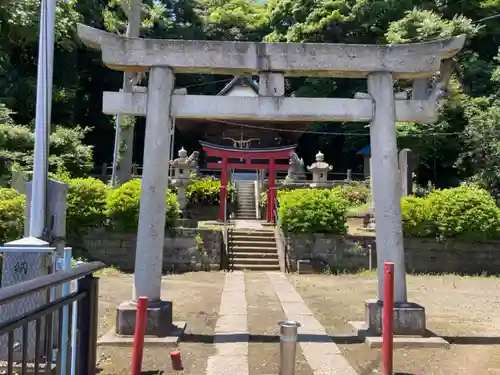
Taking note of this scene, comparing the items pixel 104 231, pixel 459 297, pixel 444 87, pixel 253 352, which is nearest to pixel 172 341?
pixel 253 352

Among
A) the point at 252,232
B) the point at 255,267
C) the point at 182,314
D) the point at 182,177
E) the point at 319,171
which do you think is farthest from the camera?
Result: the point at 319,171

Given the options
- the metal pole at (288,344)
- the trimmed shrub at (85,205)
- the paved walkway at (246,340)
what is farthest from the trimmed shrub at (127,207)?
the metal pole at (288,344)

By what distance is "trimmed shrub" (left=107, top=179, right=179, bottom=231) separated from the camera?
15516 millimetres

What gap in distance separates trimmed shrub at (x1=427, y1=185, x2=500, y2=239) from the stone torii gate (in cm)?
893

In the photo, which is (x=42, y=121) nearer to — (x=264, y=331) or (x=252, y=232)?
(x=264, y=331)

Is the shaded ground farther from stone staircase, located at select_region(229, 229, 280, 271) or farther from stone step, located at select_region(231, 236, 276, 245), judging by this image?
stone step, located at select_region(231, 236, 276, 245)

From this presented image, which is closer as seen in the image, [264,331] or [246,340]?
[246,340]

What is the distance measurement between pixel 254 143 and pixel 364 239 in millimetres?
15475

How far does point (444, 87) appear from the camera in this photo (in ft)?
25.2

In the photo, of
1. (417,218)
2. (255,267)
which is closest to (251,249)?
(255,267)

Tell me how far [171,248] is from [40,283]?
12.9 meters

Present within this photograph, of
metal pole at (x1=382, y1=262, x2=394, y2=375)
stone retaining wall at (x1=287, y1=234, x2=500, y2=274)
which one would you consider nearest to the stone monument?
stone retaining wall at (x1=287, y1=234, x2=500, y2=274)

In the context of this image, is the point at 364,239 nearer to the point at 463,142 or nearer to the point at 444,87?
the point at 444,87

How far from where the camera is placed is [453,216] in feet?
51.6
